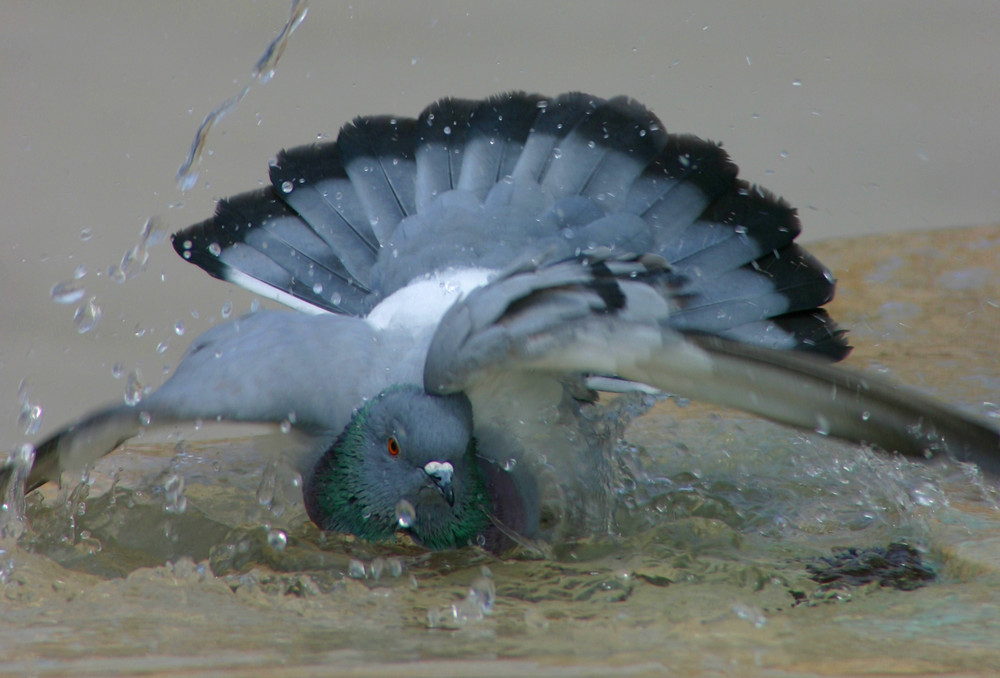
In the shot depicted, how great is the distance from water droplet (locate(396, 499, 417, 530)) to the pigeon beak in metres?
0.09

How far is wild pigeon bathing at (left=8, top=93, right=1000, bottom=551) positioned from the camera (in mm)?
2379

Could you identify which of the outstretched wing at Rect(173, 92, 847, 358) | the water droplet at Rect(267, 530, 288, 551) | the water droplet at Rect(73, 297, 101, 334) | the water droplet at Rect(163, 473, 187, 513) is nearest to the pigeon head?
the water droplet at Rect(267, 530, 288, 551)

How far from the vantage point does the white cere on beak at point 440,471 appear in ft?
8.69

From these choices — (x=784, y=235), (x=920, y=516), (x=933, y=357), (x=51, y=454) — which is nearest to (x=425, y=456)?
(x=51, y=454)

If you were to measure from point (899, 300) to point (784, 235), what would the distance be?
1267 millimetres

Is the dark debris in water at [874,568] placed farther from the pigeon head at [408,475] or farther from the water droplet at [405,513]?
the water droplet at [405,513]

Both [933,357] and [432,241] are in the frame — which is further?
[933,357]

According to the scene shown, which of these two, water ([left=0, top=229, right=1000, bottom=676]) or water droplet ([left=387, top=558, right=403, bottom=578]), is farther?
water droplet ([left=387, top=558, right=403, bottom=578])

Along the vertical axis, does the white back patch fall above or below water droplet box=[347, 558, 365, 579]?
above

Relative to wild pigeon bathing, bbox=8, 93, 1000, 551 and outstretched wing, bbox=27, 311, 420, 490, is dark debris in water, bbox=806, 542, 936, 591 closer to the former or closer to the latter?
wild pigeon bathing, bbox=8, 93, 1000, 551

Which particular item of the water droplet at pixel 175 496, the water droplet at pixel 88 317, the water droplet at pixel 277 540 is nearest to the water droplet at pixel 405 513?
the water droplet at pixel 277 540

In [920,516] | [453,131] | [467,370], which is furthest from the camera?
[453,131]

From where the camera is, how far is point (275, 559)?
2652 mm

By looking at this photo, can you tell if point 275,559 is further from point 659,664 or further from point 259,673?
point 659,664
